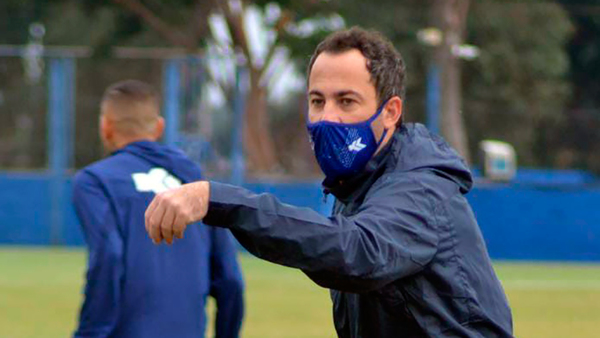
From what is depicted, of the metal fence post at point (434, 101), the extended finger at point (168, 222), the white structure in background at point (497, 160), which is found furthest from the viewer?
the metal fence post at point (434, 101)

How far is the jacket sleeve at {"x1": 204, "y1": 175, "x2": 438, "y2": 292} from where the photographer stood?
323 cm

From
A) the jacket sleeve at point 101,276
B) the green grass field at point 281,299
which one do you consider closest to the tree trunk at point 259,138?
the green grass field at point 281,299

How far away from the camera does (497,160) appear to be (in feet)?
101

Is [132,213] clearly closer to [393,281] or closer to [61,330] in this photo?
[393,281]

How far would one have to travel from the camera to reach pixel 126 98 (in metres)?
6.83

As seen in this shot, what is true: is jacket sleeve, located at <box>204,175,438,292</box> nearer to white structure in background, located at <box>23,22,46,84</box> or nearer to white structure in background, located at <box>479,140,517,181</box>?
white structure in background, located at <box>23,22,46,84</box>

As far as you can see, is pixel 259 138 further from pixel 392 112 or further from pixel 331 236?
pixel 331 236

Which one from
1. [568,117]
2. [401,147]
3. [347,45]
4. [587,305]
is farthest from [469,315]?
[568,117]

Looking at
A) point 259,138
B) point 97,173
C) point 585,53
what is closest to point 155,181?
point 97,173

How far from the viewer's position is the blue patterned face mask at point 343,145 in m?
3.63

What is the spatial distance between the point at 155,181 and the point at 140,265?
0.43m

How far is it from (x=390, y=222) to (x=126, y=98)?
366cm

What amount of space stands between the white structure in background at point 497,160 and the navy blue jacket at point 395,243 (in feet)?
85.3

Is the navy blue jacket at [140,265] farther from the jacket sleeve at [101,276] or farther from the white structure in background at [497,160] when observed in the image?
the white structure in background at [497,160]
